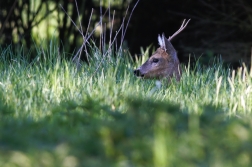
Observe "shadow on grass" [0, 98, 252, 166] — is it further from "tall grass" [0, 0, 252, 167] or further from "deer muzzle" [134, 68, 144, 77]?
"deer muzzle" [134, 68, 144, 77]

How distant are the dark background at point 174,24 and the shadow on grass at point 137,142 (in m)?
5.88

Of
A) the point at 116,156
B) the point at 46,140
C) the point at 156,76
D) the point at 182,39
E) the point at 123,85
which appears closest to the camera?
the point at 116,156

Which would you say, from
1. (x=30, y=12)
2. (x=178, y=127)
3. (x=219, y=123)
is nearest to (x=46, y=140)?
(x=178, y=127)

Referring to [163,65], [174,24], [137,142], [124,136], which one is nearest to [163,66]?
[163,65]

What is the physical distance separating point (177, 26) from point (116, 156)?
7146 mm

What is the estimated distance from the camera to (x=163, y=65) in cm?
606

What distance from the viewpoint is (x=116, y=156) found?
281 centimetres

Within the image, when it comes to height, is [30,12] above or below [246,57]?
above

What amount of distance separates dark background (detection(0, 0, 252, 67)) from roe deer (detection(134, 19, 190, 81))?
285 cm

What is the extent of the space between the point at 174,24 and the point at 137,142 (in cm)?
716

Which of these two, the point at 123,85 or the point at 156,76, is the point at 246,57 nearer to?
the point at 156,76

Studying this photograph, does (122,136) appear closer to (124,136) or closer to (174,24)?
(124,136)

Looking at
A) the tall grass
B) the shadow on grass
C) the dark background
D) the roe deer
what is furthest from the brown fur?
the dark background

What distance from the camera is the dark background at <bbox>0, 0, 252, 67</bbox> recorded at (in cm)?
910
